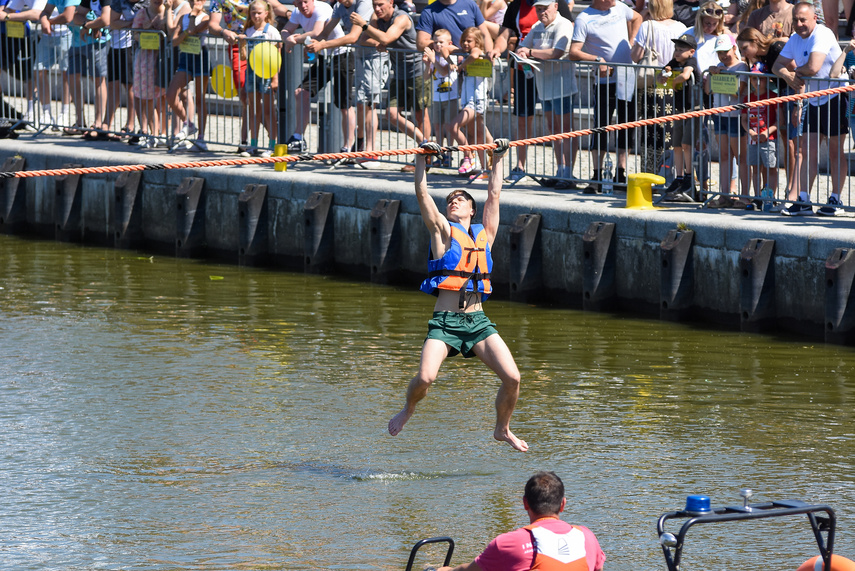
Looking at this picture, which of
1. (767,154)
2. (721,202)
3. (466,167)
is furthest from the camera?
(466,167)

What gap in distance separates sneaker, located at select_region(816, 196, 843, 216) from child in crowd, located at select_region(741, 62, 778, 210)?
1.49ft

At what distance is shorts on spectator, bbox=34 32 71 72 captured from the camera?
63.0 feet

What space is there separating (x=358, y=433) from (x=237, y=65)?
823 centimetres

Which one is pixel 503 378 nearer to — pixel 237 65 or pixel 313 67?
pixel 313 67

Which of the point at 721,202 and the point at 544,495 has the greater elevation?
the point at 721,202

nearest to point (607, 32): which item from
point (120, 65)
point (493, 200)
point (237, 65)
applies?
point (237, 65)

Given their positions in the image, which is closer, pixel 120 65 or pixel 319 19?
pixel 319 19

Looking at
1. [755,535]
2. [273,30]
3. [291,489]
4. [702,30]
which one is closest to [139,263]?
[273,30]

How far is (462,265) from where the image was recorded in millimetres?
9070

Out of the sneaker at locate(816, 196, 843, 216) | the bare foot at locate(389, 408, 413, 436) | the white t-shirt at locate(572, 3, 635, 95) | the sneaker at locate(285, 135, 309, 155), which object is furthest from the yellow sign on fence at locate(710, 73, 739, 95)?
the bare foot at locate(389, 408, 413, 436)

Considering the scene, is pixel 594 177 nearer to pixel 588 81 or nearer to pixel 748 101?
pixel 588 81

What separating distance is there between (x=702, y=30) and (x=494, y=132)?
9.27 feet

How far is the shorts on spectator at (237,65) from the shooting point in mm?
17203

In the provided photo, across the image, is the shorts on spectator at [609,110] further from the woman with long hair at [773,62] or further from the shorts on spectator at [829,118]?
the shorts on spectator at [829,118]
